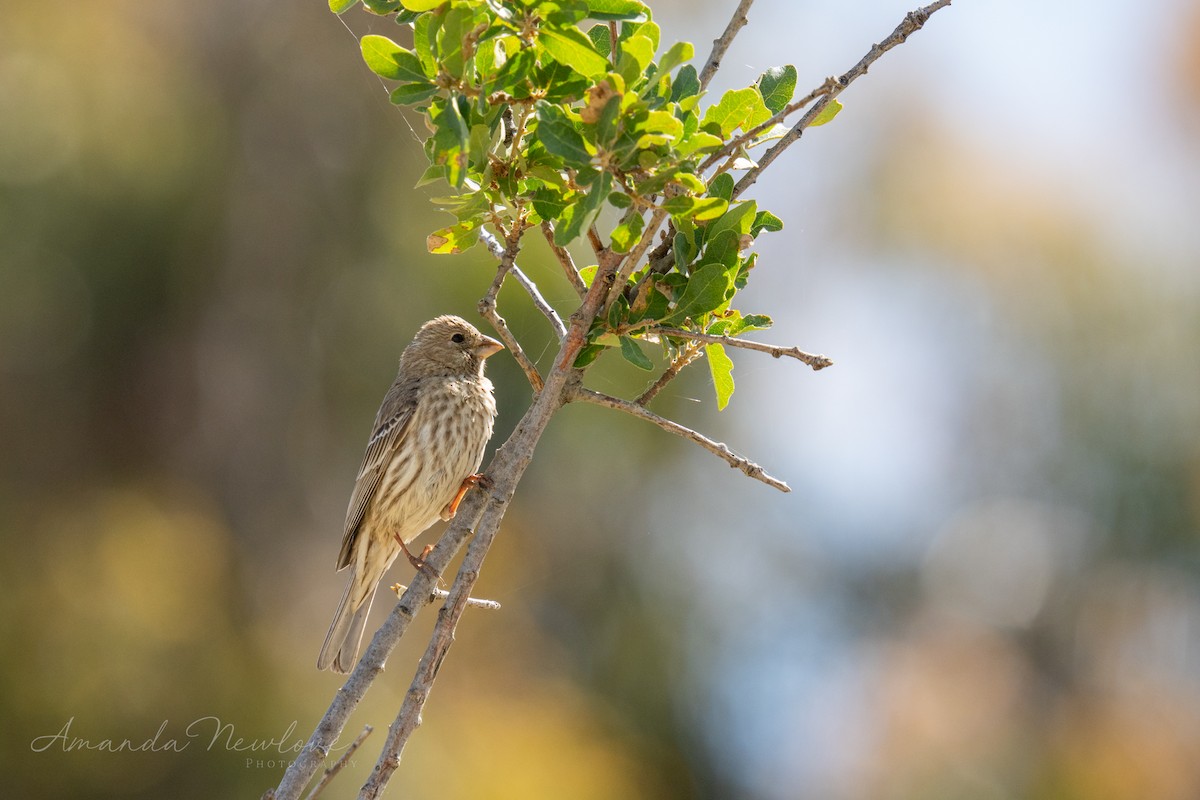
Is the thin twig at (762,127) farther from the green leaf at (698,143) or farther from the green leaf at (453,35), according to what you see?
the green leaf at (453,35)

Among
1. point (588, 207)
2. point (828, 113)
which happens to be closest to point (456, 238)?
point (588, 207)

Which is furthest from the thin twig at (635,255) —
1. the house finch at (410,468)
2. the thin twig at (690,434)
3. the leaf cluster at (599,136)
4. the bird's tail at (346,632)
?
the bird's tail at (346,632)

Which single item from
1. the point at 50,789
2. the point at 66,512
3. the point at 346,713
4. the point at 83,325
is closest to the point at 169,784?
the point at 50,789

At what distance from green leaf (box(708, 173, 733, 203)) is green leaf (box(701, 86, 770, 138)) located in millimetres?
85

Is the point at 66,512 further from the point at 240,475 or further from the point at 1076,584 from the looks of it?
the point at 1076,584

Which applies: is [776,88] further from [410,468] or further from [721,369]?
[410,468]

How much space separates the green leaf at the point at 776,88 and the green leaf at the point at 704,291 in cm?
41

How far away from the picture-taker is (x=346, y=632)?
4758 mm

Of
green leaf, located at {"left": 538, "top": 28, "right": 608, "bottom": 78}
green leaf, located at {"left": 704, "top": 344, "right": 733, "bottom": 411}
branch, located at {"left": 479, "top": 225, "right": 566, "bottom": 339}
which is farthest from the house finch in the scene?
green leaf, located at {"left": 538, "top": 28, "right": 608, "bottom": 78}

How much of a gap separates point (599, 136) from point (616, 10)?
0.24 meters

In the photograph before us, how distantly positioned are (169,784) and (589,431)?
182 inches

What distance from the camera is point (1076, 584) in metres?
9.92

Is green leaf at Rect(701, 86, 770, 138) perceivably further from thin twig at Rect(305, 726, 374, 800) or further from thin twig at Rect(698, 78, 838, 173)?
thin twig at Rect(305, 726, 374, 800)

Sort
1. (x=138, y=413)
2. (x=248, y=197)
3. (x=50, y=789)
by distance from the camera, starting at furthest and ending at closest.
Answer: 1. (x=248, y=197)
2. (x=138, y=413)
3. (x=50, y=789)
